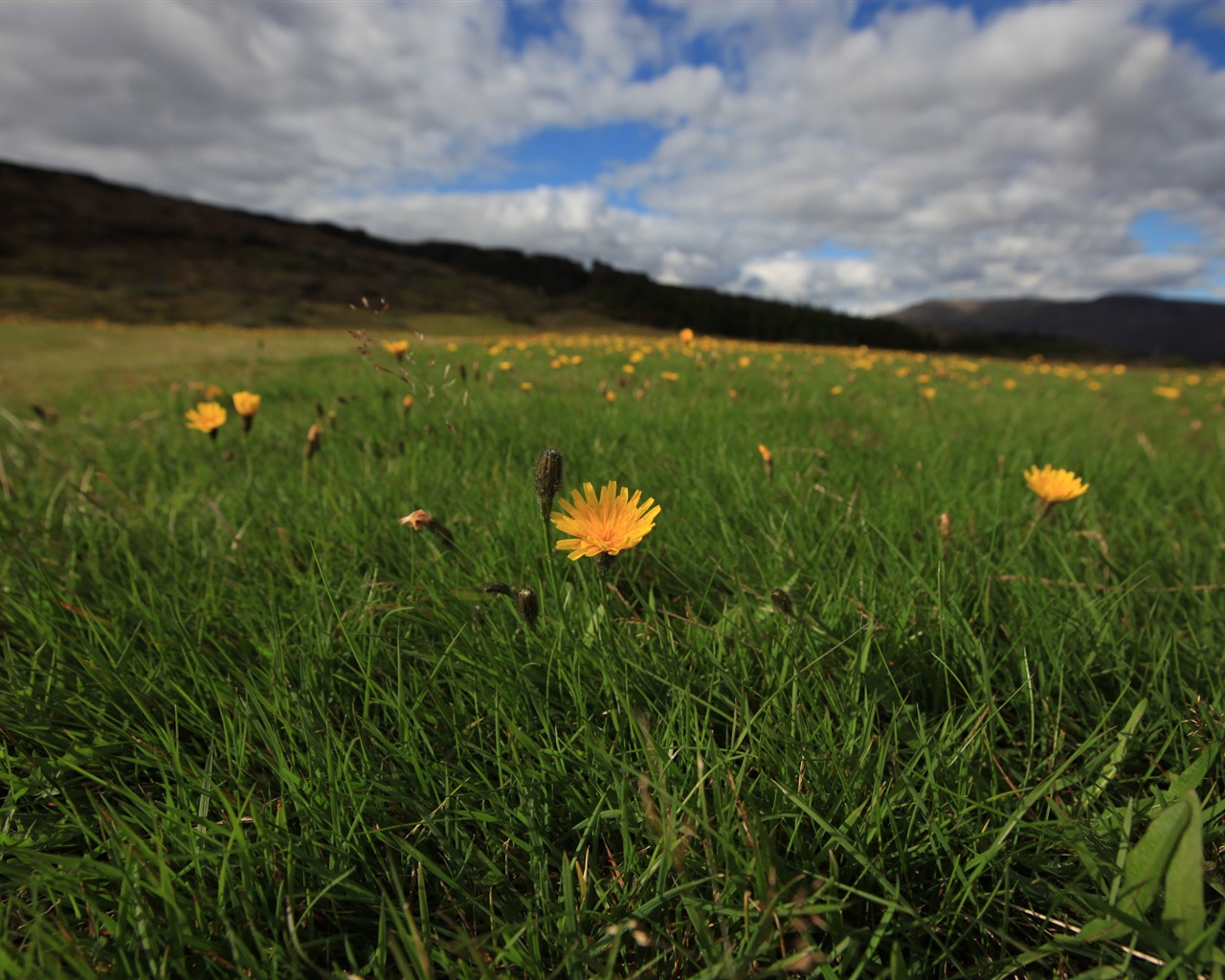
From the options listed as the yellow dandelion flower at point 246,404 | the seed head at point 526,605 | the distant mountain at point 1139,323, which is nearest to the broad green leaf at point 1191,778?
the seed head at point 526,605

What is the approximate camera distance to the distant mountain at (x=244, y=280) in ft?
131

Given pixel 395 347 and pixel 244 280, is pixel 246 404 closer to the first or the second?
pixel 395 347

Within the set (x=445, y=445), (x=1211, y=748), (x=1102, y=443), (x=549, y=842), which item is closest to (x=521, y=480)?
(x=445, y=445)

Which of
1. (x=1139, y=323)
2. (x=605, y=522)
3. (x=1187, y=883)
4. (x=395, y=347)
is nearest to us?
(x=1187, y=883)

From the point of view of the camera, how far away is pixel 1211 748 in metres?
0.85

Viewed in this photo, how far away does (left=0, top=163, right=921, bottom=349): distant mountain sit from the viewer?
3988cm

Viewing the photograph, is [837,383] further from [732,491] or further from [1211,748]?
[1211,748]

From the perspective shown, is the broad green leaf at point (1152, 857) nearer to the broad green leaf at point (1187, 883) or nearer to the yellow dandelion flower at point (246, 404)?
the broad green leaf at point (1187, 883)

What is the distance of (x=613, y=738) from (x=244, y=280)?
210 feet

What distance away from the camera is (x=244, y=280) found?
5241 cm

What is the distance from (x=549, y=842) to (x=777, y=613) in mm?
640

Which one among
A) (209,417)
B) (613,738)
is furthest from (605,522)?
(209,417)

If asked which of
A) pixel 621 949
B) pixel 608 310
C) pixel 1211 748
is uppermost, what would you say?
pixel 608 310

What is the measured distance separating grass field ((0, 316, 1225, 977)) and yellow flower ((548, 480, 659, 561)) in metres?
0.12
